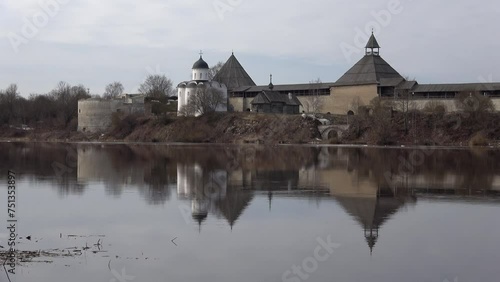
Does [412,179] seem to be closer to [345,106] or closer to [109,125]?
[345,106]

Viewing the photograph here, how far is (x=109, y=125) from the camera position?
64.2 m

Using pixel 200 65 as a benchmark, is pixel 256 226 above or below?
below

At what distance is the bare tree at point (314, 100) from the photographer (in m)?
60.5

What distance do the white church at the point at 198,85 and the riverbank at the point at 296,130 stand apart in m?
2.39

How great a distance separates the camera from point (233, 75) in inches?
2736

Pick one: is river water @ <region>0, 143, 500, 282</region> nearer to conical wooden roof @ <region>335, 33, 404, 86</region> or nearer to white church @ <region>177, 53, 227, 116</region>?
conical wooden roof @ <region>335, 33, 404, 86</region>

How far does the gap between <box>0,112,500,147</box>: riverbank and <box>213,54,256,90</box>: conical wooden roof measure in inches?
399

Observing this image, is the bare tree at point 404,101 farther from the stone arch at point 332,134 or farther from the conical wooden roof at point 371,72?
the stone arch at point 332,134

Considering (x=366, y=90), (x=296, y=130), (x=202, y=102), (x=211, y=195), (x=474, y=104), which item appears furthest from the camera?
(x=202, y=102)

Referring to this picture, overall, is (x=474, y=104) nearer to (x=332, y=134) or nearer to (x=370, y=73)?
(x=370, y=73)

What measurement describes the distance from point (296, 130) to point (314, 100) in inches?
320

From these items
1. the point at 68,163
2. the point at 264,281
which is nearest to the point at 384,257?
the point at 264,281

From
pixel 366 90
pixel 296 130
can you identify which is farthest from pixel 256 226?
pixel 366 90

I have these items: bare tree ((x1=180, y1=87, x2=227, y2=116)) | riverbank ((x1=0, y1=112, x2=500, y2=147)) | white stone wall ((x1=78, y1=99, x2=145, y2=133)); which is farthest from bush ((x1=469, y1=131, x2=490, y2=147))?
white stone wall ((x1=78, y1=99, x2=145, y2=133))
